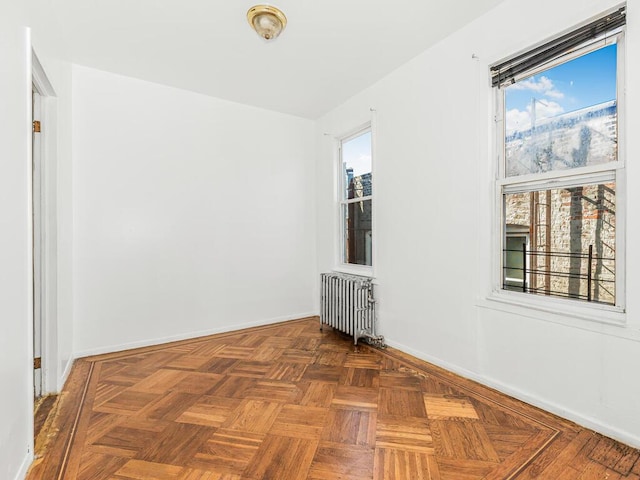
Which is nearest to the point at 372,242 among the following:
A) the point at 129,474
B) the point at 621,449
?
the point at 621,449

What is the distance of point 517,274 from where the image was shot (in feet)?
7.79

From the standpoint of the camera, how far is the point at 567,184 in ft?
6.81

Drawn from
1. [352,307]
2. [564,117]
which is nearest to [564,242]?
[564,117]

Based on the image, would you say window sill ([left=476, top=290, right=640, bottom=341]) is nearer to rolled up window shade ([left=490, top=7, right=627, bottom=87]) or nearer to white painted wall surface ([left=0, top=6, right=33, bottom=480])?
rolled up window shade ([left=490, top=7, right=627, bottom=87])

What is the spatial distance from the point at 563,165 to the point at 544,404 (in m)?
1.55

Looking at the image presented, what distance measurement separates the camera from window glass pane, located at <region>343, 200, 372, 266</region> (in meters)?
3.83

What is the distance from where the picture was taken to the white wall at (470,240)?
1.80 m

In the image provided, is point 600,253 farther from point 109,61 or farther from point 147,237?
point 109,61

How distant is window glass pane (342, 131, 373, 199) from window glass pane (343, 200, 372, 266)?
6.0 inches

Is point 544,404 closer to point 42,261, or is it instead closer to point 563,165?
point 563,165

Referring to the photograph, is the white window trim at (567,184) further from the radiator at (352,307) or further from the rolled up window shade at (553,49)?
the radiator at (352,307)

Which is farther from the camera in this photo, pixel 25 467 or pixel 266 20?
pixel 266 20

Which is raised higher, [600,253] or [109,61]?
[109,61]

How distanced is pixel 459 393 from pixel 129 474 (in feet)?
6.76
